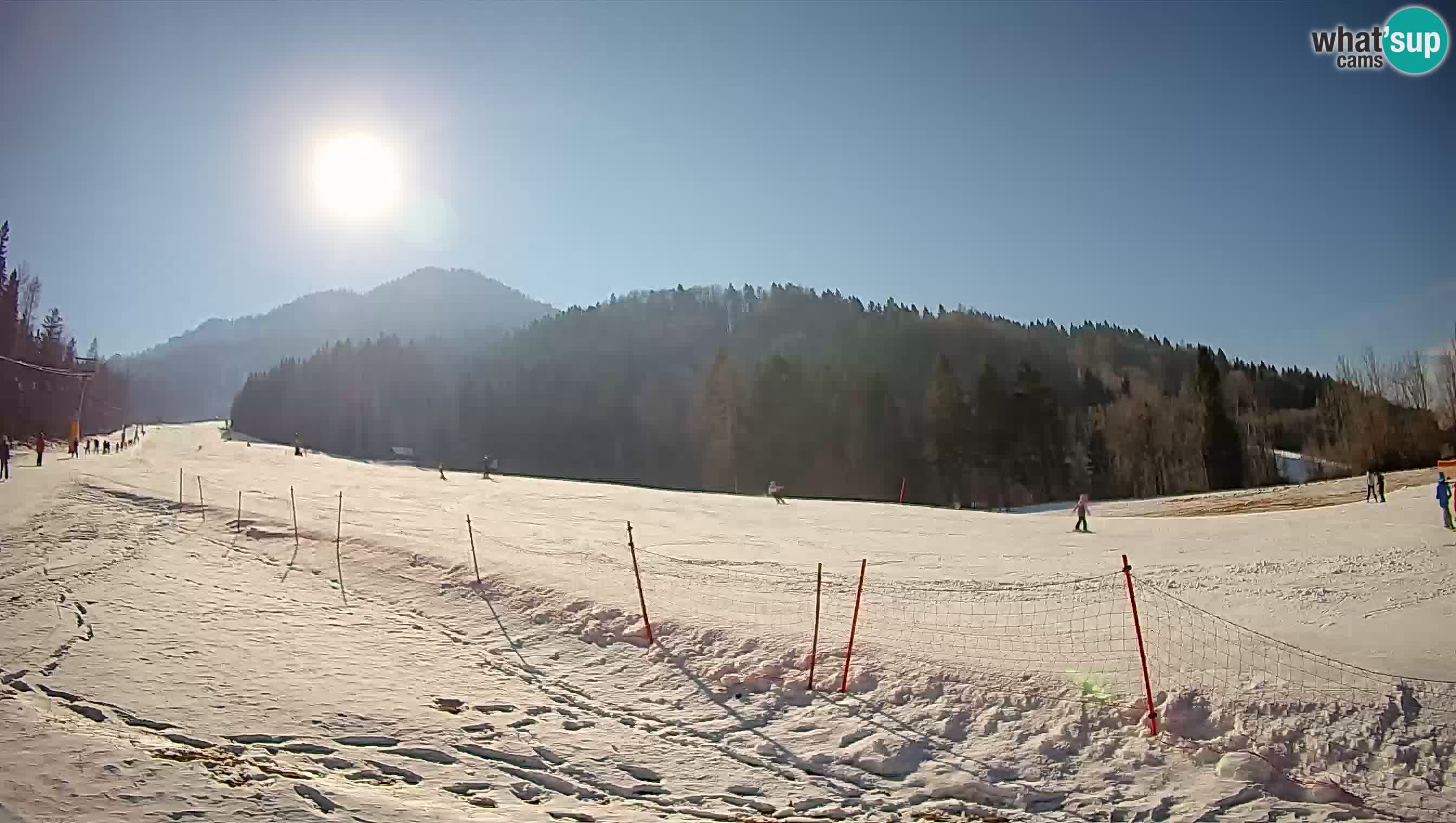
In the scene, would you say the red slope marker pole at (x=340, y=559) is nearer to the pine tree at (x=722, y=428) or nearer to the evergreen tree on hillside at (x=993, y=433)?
the pine tree at (x=722, y=428)

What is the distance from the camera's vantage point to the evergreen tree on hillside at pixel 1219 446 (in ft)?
193

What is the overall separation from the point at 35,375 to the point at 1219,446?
10666 centimetres

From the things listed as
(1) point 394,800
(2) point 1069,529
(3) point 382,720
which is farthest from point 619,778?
(2) point 1069,529

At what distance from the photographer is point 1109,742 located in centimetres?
797

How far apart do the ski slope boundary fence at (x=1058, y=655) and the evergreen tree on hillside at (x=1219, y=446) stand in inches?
1965

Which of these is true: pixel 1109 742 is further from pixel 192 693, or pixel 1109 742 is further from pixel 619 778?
pixel 192 693

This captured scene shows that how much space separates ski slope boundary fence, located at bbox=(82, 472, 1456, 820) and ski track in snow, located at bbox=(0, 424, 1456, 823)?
0.29 feet

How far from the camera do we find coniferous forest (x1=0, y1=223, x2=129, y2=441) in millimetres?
64938

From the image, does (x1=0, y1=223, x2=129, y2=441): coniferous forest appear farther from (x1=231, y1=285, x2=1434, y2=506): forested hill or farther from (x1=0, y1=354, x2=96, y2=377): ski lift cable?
(x1=231, y1=285, x2=1434, y2=506): forested hill

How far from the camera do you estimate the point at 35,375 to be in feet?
242

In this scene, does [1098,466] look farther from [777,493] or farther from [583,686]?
[583,686]

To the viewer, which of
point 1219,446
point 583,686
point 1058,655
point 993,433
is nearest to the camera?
point 583,686

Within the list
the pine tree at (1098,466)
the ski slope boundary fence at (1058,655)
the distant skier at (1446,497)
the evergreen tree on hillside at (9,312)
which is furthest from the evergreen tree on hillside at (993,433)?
the evergreen tree on hillside at (9,312)

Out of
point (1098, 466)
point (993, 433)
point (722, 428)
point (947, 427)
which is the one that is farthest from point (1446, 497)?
point (722, 428)
